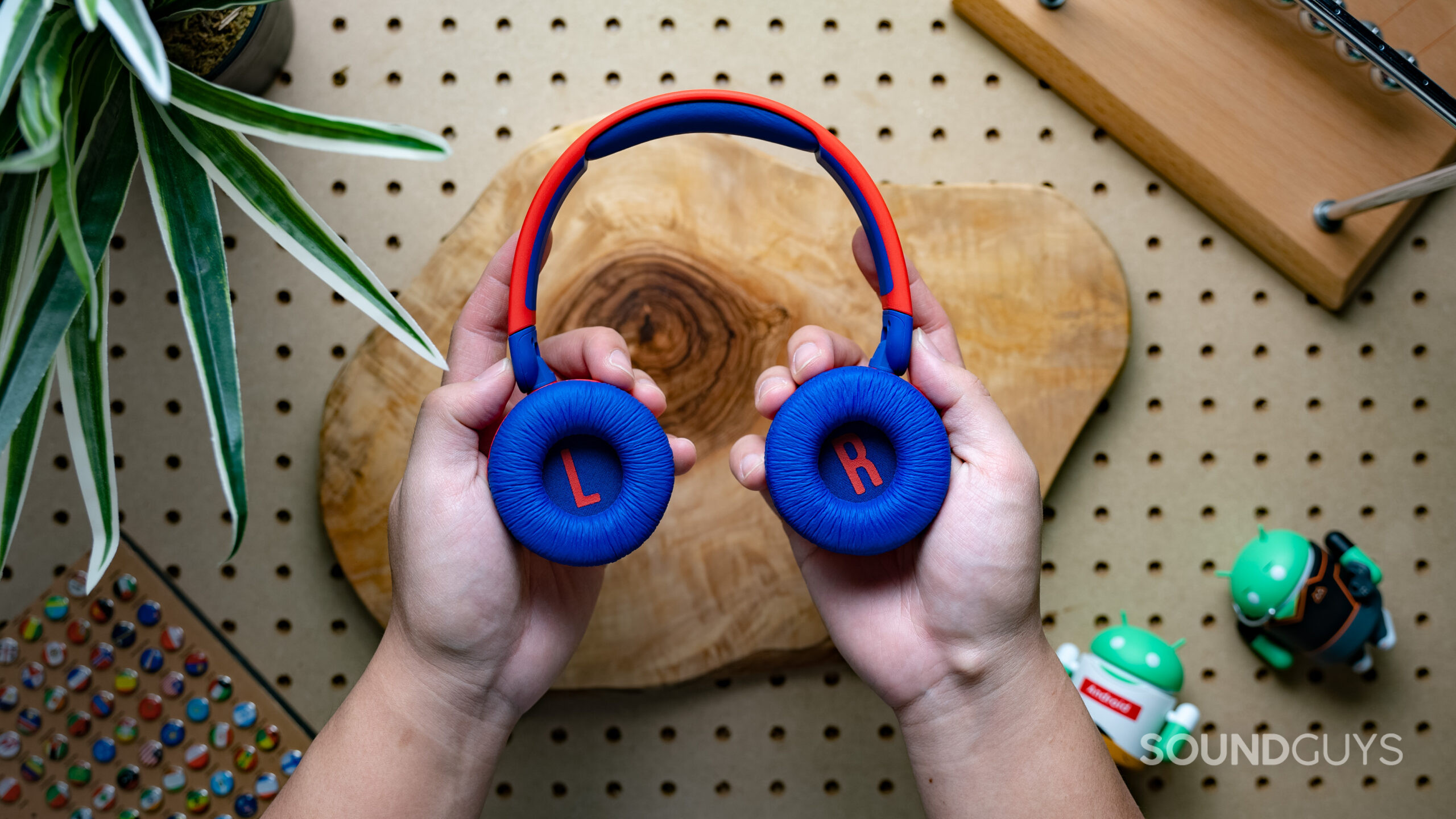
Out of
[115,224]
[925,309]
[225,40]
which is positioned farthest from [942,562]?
[225,40]

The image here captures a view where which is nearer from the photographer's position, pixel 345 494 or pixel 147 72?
pixel 147 72

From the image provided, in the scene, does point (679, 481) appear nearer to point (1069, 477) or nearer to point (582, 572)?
point (582, 572)

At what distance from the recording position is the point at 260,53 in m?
0.75

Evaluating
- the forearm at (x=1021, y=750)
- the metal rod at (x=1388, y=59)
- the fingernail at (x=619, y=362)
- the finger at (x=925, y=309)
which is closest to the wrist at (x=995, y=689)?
the forearm at (x=1021, y=750)

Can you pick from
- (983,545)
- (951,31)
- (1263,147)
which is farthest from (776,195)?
(1263,147)

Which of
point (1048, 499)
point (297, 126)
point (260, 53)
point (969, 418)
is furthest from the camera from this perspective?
point (1048, 499)

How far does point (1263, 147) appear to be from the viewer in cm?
82

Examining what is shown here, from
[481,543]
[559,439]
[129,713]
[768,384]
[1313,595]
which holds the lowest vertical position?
[129,713]

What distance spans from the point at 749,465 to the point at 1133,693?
1.56 feet

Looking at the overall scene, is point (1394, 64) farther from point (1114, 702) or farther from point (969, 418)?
point (1114, 702)

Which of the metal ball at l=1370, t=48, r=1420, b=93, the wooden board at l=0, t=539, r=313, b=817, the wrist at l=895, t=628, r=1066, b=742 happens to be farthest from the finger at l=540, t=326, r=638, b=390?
the metal ball at l=1370, t=48, r=1420, b=93

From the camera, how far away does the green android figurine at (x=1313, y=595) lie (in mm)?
797

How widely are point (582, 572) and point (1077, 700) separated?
441mm

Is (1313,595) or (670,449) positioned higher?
(1313,595)
